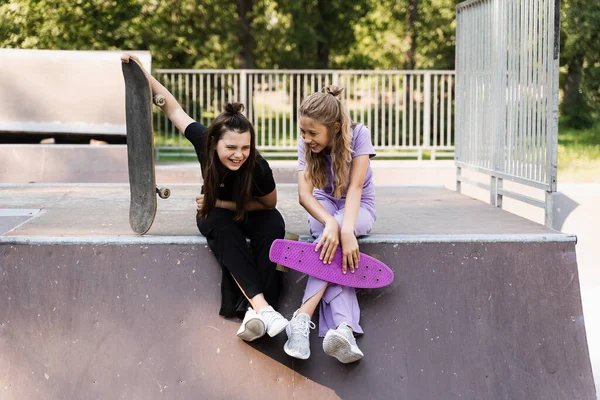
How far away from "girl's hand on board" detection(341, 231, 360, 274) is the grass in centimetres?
868

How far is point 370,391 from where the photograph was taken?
4.00 m

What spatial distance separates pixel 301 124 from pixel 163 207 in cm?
212

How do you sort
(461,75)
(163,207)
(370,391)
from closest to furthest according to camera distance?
(370,391) → (163,207) → (461,75)

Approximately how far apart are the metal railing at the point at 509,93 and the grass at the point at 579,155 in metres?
5.63

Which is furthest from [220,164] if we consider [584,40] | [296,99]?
[584,40]

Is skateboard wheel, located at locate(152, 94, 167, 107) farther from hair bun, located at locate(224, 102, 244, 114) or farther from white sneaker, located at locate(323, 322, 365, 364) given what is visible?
white sneaker, located at locate(323, 322, 365, 364)

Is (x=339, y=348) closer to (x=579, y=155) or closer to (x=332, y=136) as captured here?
(x=332, y=136)

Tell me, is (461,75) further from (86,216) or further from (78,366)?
(78,366)

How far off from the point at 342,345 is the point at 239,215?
88cm

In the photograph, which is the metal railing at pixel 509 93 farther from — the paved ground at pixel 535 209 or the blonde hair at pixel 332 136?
the blonde hair at pixel 332 136

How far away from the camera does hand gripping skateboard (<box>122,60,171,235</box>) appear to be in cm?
422

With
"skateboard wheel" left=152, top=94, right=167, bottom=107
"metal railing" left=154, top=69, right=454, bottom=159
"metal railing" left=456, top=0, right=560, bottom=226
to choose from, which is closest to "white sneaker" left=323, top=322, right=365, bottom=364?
"skateboard wheel" left=152, top=94, right=167, bottom=107

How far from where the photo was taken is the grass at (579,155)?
12.5m

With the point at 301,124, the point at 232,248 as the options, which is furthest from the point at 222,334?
the point at 301,124
